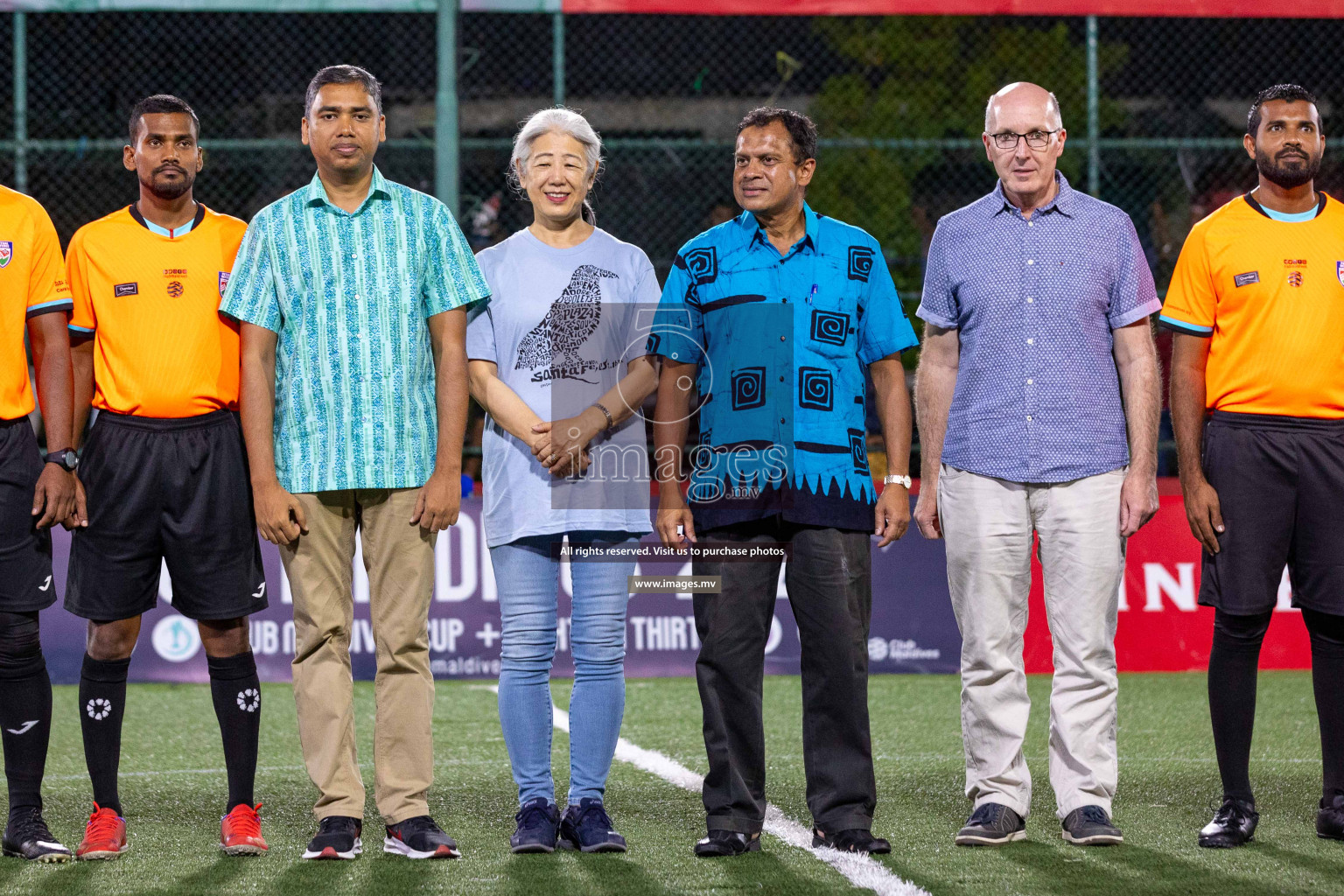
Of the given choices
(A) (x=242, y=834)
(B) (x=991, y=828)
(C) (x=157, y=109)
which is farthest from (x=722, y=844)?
(C) (x=157, y=109)

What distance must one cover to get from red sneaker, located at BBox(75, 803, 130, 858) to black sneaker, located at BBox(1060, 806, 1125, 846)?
2648 mm

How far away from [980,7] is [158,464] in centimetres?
588

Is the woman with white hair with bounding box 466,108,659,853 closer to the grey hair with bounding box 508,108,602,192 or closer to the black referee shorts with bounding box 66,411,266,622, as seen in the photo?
the grey hair with bounding box 508,108,602,192

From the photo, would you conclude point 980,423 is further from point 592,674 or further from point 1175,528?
point 1175,528

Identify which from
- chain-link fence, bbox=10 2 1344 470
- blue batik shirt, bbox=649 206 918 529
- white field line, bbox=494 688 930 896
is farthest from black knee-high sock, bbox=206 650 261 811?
chain-link fence, bbox=10 2 1344 470

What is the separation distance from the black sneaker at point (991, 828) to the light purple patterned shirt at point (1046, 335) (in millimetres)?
941

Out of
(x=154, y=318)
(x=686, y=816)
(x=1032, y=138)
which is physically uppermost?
(x=1032, y=138)

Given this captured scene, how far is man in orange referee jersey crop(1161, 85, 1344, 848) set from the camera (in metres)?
4.37

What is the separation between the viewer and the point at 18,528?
14.0ft

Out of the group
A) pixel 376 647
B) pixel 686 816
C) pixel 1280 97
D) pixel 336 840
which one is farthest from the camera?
pixel 686 816

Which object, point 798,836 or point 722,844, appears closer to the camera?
point 722,844

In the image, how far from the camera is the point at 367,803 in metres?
5.00

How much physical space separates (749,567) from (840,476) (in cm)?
35

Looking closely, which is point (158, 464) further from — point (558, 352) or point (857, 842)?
point (857, 842)
